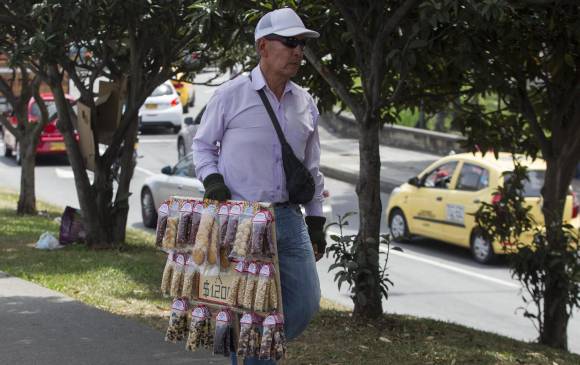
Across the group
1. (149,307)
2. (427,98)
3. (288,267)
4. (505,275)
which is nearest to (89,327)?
(149,307)

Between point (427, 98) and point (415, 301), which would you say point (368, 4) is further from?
point (415, 301)

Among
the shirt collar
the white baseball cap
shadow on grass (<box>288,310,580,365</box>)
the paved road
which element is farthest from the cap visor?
the paved road

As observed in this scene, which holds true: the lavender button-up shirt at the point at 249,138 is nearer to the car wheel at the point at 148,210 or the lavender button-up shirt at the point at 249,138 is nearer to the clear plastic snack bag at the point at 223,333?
the clear plastic snack bag at the point at 223,333

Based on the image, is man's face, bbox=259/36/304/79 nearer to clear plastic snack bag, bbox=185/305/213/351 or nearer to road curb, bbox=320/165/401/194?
clear plastic snack bag, bbox=185/305/213/351

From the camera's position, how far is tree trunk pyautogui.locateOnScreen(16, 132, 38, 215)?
1736 cm

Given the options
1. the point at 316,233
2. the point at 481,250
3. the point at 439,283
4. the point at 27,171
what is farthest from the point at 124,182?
the point at 316,233

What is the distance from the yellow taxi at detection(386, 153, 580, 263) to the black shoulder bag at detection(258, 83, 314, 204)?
32.6 feet

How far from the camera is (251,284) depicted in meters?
5.06

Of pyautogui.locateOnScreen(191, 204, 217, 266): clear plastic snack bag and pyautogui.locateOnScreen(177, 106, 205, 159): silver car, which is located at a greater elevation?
pyautogui.locateOnScreen(177, 106, 205, 159): silver car

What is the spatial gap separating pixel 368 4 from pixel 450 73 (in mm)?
1418

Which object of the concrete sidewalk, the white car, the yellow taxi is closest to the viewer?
the concrete sidewalk

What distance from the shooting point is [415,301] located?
515 inches

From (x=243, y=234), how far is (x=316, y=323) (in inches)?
129

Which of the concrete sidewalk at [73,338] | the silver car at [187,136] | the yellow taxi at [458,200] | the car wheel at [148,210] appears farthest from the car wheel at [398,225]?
the concrete sidewalk at [73,338]
